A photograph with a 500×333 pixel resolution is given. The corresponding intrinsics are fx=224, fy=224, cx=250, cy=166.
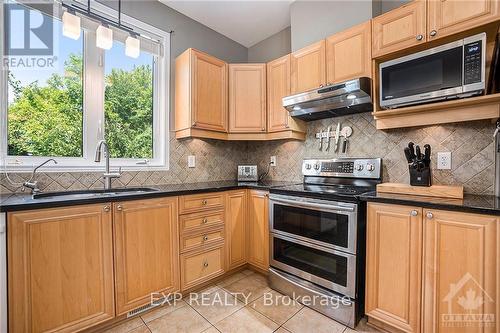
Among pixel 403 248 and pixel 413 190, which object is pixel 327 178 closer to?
pixel 413 190

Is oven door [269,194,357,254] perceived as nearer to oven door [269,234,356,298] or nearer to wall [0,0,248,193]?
oven door [269,234,356,298]

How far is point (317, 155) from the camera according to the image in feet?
7.95

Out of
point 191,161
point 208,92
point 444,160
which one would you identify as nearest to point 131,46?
point 208,92

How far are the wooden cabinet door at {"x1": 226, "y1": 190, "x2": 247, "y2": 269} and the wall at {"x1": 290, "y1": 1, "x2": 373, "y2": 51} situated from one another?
1.67 metres

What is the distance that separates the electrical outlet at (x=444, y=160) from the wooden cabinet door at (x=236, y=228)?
1645mm

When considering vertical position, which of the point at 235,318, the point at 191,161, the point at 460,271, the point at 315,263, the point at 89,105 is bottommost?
the point at 235,318

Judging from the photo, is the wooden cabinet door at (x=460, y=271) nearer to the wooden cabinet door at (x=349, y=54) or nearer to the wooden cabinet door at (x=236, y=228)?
the wooden cabinet door at (x=349, y=54)

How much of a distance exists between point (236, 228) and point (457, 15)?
7.52 feet

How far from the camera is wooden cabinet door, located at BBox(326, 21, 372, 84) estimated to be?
1790 mm

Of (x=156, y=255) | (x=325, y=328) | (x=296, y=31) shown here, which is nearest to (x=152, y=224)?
(x=156, y=255)

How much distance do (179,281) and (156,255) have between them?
33 cm

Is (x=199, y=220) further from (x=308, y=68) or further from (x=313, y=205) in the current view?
(x=308, y=68)

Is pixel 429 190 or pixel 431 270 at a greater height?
pixel 429 190

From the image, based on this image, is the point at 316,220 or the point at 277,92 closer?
the point at 316,220
